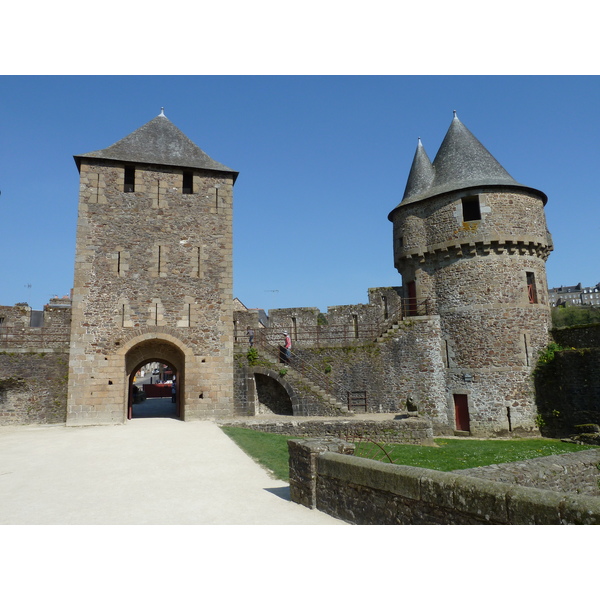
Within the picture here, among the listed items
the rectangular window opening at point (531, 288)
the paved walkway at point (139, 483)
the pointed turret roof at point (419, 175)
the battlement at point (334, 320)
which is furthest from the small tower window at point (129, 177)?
the rectangular window opening at point (531, 288)

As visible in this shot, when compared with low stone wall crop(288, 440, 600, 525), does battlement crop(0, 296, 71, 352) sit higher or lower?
higher

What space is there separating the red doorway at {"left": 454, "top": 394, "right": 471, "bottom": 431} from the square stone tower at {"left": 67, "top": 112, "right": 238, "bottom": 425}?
8.54 metres

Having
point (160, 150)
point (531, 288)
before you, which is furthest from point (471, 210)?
point (160, 150)

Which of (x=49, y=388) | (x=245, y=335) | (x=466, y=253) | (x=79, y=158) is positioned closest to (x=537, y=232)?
(x=466, y=253)

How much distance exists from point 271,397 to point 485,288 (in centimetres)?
906

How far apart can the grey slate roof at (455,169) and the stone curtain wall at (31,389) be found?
50.3ft

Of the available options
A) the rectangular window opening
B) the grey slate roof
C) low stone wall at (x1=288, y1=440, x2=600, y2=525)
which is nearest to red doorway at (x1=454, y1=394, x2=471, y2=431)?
the rectangular window opening

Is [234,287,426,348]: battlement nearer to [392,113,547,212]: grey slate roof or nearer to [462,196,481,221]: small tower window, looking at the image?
[462,196,481,221]: small tower window

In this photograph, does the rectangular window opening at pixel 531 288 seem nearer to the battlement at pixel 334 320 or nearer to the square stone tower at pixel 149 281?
the battlement at pixel 334 320

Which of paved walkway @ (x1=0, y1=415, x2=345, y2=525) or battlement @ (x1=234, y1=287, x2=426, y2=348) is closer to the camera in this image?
paved walkway @ (x1=0, y1=415, x2=345, y2=525)

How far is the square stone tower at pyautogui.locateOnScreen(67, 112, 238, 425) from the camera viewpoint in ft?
49.6

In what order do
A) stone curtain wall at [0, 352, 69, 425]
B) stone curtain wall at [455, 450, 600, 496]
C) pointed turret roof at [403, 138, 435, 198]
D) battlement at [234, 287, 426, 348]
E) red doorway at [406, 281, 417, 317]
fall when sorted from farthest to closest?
1. pointed turret roof at [403, 138, 435, 198]
2. battlement at [234, 287, 426, 348]
3. red doorway at [406, 281, 417, 317]
4. stone curtain wall at [0, 352, 69, 425]
5. stone curtain wall at [455, 450, 600, 496]

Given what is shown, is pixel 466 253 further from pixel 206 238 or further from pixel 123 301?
pixel 123 301

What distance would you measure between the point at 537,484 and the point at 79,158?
53.0 feet
